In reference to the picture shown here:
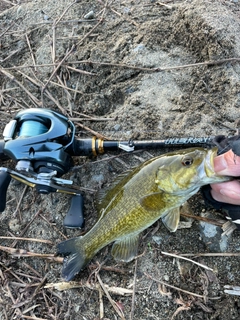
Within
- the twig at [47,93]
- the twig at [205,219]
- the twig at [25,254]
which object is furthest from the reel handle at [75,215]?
the twig at [47,93]

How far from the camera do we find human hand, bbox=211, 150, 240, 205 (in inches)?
100.0

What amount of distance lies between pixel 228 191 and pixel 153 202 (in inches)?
22.2

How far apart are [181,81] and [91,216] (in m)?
1.57

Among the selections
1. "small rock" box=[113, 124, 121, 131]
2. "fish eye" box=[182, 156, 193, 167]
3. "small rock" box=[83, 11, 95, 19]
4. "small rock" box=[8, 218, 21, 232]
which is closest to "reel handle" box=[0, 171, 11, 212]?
"small rock" box=[8, 218, 21, 232]

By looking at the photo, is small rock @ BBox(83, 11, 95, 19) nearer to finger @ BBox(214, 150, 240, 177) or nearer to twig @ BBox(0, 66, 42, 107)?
twig @ BBox(0, 66, 42, 107)

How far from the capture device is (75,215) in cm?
328

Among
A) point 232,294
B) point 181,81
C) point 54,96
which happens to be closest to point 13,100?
point 54,96

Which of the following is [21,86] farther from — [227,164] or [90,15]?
[227,164]

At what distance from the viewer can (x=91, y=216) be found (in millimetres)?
3391

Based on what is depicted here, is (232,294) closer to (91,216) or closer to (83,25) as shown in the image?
(91,216)

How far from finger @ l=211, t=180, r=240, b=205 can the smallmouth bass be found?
0.30 feet

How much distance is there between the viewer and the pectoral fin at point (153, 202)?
2.91 m

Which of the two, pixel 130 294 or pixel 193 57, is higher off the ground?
pixel 193 57

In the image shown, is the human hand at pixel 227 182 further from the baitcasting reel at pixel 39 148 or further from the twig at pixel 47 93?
the twig at pixel 47 93
